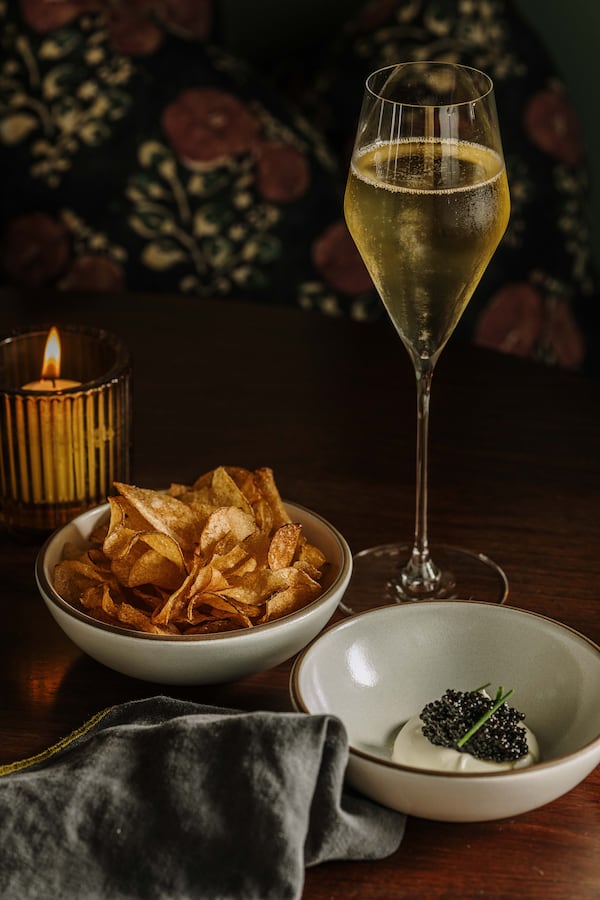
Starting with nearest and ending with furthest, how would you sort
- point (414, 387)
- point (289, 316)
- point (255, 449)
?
point (255, 449) < point (414, 387) < point (289, 316)

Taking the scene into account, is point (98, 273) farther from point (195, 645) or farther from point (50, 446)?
point (195, 645)

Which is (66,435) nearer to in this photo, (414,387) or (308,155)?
(414,387)

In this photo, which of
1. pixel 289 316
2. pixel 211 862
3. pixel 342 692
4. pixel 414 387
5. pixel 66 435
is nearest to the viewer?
pixel 211 862

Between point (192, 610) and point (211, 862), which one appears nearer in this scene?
point (211, 862)

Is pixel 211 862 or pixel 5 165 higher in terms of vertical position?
pixel 5 165

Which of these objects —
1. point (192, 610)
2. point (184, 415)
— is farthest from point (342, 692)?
point (184, 415)

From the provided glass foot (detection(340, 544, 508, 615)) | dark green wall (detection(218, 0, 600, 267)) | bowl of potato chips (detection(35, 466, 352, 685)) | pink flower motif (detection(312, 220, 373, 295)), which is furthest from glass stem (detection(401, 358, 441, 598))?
dark green wall (detection(218, 0, 600, 267))

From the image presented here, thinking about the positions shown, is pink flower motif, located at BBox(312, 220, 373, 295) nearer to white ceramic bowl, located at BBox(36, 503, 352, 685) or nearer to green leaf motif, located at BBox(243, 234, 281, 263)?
green leaf motif, located at BBox(243, 234, 281, 263)
